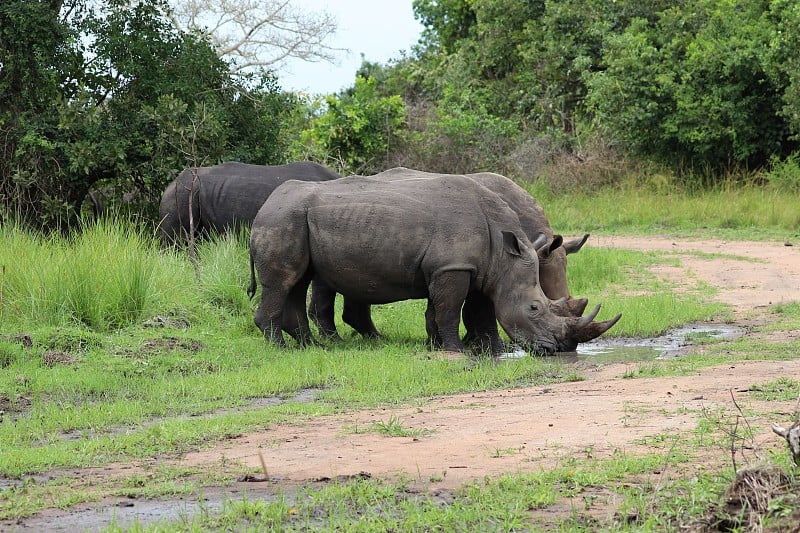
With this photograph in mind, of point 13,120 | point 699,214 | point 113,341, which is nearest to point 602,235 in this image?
point 699,214

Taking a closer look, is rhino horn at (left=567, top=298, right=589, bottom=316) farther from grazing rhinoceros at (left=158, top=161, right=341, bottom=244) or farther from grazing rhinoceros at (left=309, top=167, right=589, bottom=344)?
grazing rhinoceros at (left=158, top=161, right=341, bottom=244)

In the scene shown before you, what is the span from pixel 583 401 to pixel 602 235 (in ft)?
38.6

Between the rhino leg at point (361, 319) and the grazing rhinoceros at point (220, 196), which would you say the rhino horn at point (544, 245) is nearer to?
the rhino leg at point (361, 319)

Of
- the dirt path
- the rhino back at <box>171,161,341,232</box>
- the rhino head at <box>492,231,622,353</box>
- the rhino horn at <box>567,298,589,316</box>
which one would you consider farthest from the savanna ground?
the rhino back at <box>171,161,341,232</box>

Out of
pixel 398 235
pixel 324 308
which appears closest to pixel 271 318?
pixel 324 308

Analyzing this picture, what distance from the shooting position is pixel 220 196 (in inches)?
547

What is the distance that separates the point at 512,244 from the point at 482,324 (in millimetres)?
943

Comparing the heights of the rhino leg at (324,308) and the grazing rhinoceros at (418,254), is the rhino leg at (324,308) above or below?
below

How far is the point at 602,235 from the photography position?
18672 millimetres

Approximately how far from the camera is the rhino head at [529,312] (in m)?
9.98

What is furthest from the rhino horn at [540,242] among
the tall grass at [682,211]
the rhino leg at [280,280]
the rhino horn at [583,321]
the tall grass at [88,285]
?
the tall grass at [682,211]

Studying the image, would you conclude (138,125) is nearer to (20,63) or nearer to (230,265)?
(20,63)

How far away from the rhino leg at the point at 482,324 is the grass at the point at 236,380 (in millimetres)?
509

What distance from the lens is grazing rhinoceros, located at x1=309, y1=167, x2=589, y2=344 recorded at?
10695 millimetres
